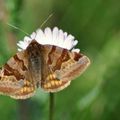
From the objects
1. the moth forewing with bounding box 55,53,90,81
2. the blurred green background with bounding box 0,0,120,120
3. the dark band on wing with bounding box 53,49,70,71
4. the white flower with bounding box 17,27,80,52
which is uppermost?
the blurred green background with bounding box 0,0,120,120

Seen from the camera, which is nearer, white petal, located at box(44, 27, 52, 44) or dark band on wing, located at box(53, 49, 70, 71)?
dark band on wing, located at box(53, 49, 70, 71)

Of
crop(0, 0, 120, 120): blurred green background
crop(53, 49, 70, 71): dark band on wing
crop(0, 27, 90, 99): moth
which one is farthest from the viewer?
crop(0, 0, 120, 120): blurred green background

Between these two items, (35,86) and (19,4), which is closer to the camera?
(35,86)

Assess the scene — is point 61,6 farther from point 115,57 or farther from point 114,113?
point 114,113

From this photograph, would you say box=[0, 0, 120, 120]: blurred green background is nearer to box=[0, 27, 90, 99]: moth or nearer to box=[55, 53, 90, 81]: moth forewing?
box=[0, 27, 90, 99]: moth

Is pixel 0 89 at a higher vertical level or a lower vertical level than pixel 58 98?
lower

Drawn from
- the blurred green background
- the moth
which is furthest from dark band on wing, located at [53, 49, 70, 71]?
the blurred green background

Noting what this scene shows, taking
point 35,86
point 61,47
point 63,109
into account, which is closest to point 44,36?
point 61,47
